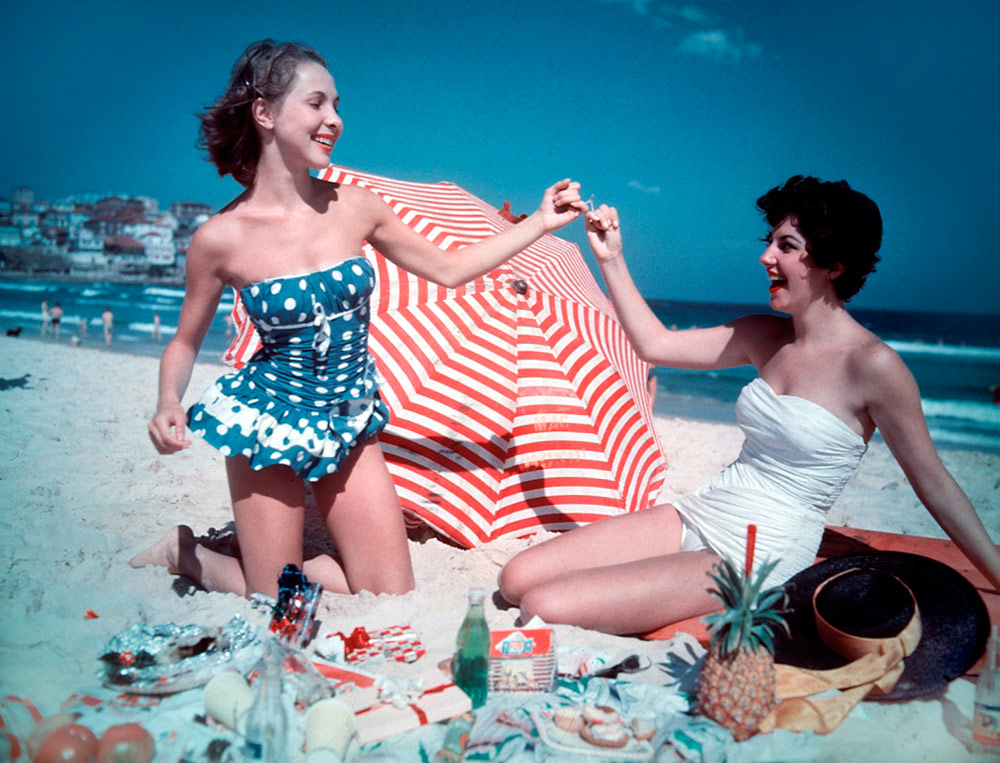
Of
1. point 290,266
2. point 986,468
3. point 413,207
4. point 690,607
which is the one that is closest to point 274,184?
point 290,266

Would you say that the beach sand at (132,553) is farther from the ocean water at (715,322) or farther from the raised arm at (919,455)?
the ocean water at (715,322)

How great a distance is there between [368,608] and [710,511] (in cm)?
161

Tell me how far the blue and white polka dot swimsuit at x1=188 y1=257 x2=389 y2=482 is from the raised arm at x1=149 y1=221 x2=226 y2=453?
0.14 m

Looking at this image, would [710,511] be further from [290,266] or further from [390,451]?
[290,266]

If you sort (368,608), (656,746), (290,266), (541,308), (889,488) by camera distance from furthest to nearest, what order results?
1. (889,488)
2. (541,308)
3. (368,608)
4. (290,266)
5. (656,746)

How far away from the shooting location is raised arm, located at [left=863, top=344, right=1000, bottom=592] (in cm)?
280

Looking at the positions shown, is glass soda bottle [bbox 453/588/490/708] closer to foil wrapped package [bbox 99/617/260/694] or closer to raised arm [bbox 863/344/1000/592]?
foil wrapped package [bbox 99/617/260/694]

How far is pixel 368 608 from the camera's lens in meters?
3.19

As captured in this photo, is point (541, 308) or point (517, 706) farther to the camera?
point (541, 308)

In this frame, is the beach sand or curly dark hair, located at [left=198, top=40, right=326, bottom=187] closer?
the beach sand

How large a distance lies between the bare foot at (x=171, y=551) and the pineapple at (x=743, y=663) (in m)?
2.41

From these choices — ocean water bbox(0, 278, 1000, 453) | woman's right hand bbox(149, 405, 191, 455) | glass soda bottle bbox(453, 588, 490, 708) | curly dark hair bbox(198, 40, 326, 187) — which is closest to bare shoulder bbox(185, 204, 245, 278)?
curly dark hair bbox(198, 40, 326, 187)

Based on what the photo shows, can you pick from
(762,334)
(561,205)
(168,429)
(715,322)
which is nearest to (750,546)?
(762,334)

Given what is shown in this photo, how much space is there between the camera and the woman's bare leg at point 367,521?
3.23 m
